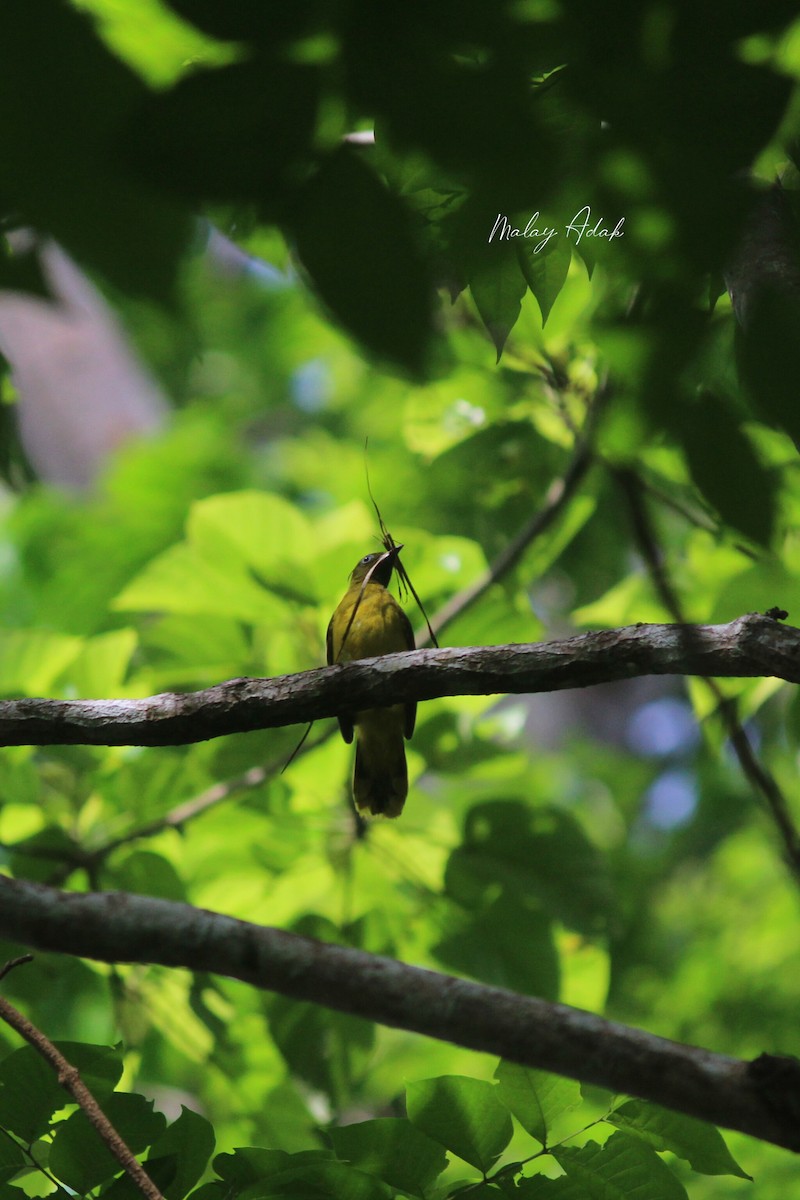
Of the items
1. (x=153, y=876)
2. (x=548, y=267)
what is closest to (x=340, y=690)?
(x=548, y=267)

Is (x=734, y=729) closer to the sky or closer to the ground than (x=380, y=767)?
closer to the sky

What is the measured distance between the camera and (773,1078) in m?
1.61

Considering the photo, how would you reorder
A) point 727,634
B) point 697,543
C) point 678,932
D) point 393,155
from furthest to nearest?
point 678,932 < point 697,543 < point 727,634 < point 393,155

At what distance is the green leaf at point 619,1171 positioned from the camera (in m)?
1.78

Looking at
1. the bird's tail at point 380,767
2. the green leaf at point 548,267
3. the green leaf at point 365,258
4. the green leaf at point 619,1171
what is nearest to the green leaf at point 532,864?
the bird's tail at point 380,767

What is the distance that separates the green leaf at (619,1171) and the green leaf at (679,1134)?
0.31ft

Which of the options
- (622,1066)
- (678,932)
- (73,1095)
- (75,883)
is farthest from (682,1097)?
(678,932)

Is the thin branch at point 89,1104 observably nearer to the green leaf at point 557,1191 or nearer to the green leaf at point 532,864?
the green leaf at point 557,1191

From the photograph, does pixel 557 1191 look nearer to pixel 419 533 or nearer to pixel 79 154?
pixel 79 154

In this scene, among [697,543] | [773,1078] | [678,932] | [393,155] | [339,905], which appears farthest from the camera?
[678,932]

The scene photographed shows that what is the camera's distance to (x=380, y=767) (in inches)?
150

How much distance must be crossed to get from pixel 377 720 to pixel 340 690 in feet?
5.43

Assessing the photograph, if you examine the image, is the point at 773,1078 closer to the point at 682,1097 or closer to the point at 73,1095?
the point at 682,1097

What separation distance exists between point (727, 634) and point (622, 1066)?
0.83 m
